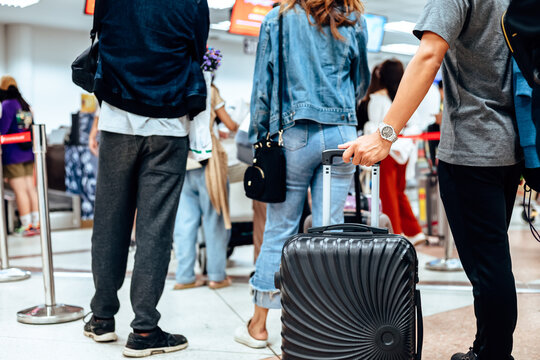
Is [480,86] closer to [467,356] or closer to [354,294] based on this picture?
[354,294]

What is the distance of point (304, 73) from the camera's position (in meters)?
2.21

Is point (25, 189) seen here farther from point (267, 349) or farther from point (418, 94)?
point (418, 94)

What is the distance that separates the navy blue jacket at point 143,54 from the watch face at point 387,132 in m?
1.01

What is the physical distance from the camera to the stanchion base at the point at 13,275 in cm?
375

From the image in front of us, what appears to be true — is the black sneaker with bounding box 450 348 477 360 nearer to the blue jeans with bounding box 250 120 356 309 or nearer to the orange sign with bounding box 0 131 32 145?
the blue jeans with bounding box 250 120 356 309

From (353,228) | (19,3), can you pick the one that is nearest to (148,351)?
(353,228)

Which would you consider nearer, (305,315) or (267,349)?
(305,315)

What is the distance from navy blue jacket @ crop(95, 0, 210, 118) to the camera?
7.26ft

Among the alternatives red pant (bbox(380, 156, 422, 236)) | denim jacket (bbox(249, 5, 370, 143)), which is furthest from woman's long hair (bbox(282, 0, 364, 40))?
red pant (bbox(380, 156, 422, 236))

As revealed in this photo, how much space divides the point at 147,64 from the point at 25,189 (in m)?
5.15

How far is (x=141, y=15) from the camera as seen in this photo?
2.21m

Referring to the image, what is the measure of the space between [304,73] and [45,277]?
Answer: 1.63 m

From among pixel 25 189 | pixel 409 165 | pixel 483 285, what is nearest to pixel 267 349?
pixel 483 285

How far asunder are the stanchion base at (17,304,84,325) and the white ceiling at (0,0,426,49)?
8.24 metres
